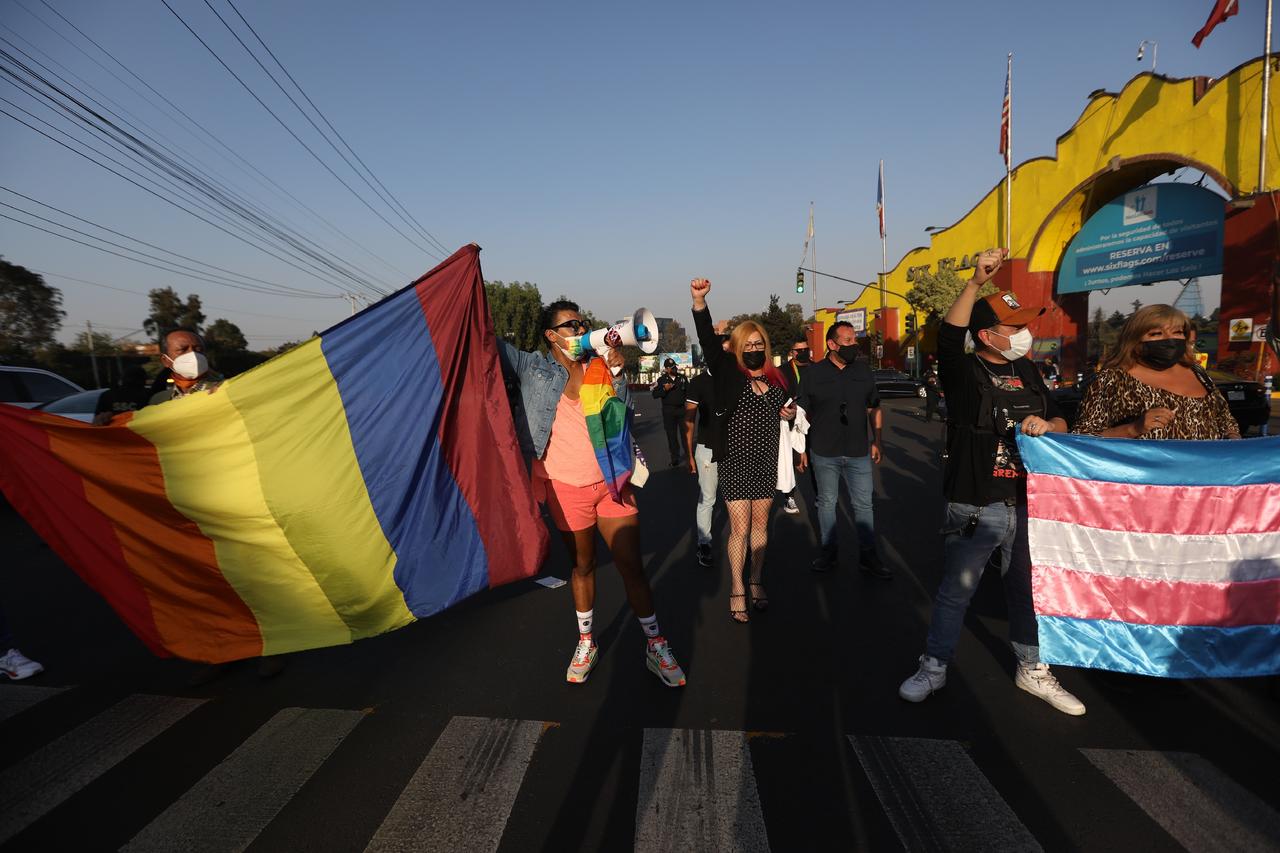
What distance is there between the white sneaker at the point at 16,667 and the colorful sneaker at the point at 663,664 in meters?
3.71

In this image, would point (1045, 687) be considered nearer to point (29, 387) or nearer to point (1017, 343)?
point (1017, 343)

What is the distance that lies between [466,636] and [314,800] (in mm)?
1637

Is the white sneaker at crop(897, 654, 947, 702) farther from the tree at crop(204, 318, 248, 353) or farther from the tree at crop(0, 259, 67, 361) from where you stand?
the tree at crop(204, 318, 248, 353)

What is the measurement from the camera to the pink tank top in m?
3.49

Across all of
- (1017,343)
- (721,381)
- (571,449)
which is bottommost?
(571,449)

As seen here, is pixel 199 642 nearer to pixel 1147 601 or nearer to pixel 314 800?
pixel 314 800

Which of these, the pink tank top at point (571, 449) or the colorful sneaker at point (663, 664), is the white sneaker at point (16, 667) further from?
the colorful sneaker at point (663, 664)

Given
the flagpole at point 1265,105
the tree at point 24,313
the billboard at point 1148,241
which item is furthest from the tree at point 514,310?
the flagpole at point 1265,105

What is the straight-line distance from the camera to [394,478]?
11.3ft

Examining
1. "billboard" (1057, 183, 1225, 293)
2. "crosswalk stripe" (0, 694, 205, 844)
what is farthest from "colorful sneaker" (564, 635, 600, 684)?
"billboard" (1057, 183, 1225, 293)

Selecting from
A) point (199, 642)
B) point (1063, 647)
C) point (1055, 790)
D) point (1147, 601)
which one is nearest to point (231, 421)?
point (199, 642)

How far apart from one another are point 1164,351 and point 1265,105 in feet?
74.5

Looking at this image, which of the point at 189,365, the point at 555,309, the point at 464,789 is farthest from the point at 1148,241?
the point at 189,365

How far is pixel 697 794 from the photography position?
2.58 m
